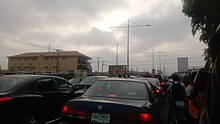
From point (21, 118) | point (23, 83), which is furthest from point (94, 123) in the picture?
point (23, 83)

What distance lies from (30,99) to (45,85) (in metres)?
0.94

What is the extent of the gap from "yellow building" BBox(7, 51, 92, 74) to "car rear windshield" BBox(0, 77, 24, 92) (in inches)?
3676

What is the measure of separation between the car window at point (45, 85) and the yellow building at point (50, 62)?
3651 inches

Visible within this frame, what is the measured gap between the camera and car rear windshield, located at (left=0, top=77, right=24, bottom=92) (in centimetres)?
604

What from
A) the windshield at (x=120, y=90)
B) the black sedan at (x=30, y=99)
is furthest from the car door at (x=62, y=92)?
the windshield at (x=120, y=90)

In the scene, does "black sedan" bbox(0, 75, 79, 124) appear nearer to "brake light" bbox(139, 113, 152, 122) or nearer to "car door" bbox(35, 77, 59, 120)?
"car door" bbox(35, 77, 59, 120)

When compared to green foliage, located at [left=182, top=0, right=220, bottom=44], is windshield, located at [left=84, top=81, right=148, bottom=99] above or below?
Result: below

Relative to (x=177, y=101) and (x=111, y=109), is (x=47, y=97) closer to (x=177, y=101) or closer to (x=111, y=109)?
(x=111, y=109)

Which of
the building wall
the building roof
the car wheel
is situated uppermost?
the building roof

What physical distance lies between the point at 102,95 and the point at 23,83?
7.44 ft

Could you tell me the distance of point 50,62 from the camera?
105m

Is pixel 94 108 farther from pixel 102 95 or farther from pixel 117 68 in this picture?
A: pixel 117 68

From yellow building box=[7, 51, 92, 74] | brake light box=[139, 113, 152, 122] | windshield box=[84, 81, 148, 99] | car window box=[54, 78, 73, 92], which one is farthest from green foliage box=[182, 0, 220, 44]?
yellow building box=[7, 51, 92, 74]

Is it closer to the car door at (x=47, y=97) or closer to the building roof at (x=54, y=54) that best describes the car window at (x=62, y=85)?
the car door at (x=47, y=97)
